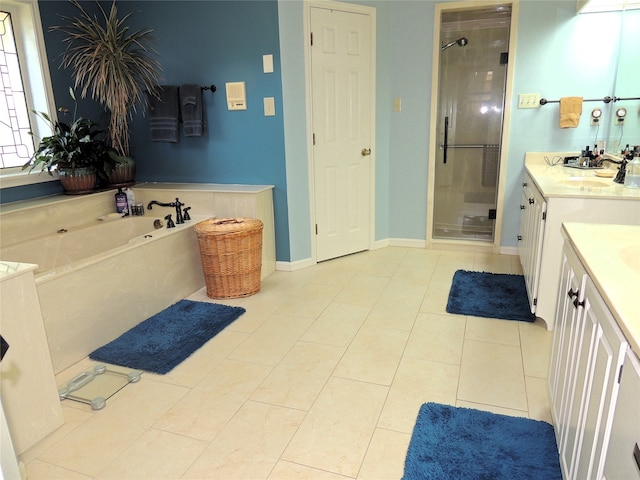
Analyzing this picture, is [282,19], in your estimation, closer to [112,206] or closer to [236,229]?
[236,229]

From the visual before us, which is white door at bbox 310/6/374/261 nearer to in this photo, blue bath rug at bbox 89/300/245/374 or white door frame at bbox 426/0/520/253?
white door frame at bbox 426/0/520/253

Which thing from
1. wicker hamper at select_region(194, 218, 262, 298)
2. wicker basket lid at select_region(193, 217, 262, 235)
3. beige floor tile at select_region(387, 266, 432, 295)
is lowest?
beige floor tile at select_region(387, 266, 432, 295)

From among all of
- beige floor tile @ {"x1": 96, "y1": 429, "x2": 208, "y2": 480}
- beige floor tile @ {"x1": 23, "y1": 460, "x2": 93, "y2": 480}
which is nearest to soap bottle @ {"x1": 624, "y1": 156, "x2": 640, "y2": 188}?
beige floor tile @ {"x1": 96, "y1": 429, "x2": 208, "y2": 480}

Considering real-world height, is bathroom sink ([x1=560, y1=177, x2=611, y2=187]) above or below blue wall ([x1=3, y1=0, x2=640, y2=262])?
below

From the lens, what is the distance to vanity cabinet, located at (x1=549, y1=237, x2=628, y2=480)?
1045 mm

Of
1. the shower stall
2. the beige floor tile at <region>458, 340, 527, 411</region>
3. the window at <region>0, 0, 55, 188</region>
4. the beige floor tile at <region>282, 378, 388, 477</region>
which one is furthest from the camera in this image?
the shower stall

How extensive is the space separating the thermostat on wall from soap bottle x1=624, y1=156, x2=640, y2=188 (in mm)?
2624

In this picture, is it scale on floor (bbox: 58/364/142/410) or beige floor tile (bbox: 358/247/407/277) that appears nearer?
scale on floor (bbox: 58/364/142/410)

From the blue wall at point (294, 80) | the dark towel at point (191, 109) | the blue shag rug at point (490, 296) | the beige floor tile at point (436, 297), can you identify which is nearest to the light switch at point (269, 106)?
the blue wall at point (294, 80)

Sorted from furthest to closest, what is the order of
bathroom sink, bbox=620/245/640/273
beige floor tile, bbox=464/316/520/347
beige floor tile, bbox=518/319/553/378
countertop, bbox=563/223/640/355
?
beige floor tile, bbox=464/316/520/347, beige floor tile, bbox=518/319/553/378, bathroom sink, bbox=620/245/640/273, countertop, bbox=563/223/640/355

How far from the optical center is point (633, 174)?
2.45 m

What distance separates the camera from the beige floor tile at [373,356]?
7.39 ft

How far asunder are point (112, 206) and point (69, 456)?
2.39 m

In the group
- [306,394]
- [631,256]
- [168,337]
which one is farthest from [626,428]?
[168,337]
